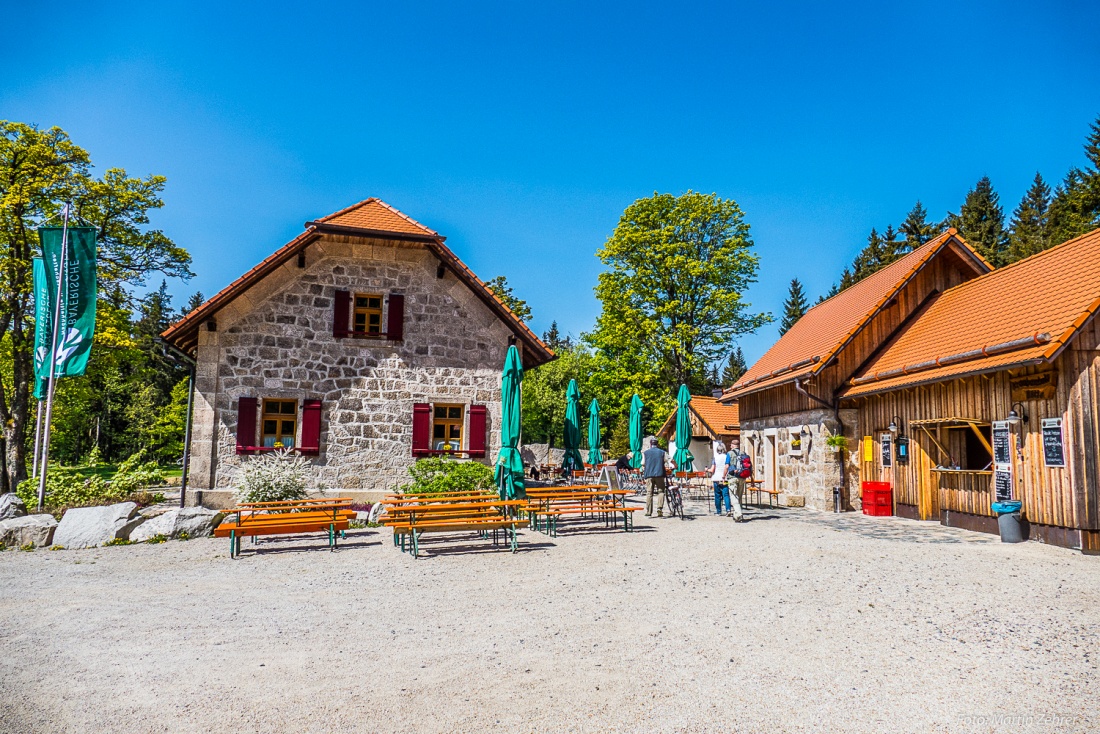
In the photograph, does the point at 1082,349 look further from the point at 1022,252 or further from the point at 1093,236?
the point at 1022,252

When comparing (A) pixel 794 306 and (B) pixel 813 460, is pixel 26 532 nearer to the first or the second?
(B) pixel 813 460

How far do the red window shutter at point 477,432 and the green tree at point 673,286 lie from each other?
1352cm

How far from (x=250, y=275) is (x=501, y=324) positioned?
18.4 feet

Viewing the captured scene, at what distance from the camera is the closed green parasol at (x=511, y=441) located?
37.3 ft

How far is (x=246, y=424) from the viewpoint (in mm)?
14094

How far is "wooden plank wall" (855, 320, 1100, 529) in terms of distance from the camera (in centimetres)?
953

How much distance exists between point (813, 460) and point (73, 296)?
634 inches

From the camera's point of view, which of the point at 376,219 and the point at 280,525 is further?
the point at 376,219

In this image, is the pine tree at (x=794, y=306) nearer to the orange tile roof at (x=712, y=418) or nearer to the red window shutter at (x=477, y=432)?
the orange tile roof at (x=712, y=418)

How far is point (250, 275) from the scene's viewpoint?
1412cm

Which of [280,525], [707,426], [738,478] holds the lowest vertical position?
[280,525]

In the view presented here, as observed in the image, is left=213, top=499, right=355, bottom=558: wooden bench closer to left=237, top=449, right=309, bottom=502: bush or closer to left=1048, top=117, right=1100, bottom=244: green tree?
left=237, top=449, right=309, bottom=502: bush

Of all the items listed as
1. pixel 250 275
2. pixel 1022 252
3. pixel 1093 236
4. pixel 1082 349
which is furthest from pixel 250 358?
pixel 1022 252

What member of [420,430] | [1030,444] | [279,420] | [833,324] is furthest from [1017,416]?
[279,420]
